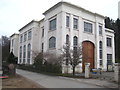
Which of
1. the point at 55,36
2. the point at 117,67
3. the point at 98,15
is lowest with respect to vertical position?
the point at 117,67

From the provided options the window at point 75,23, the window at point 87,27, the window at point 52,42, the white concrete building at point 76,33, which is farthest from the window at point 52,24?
the window at point 87,27

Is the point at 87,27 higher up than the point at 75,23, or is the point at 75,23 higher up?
the point at 75,23

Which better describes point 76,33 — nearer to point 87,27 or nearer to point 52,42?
point 87,27

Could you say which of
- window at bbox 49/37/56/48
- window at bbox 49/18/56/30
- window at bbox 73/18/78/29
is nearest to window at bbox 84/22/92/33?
window at bbox 73/18/78/29

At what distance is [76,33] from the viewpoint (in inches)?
1035

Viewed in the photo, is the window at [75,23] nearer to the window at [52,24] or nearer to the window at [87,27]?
the window at [87,27]

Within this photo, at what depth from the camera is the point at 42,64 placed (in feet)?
79.5

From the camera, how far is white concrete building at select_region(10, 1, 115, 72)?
24906 millimetres

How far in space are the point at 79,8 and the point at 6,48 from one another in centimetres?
5216

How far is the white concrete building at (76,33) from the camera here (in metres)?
24.9

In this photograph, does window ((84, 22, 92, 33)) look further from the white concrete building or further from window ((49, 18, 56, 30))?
window ((49, 18, 56, 30))

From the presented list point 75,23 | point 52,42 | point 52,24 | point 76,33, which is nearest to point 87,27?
point 75,23

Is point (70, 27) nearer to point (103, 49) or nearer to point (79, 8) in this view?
point (79, 8)

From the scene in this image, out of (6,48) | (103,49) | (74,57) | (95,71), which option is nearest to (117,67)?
(74,57)
